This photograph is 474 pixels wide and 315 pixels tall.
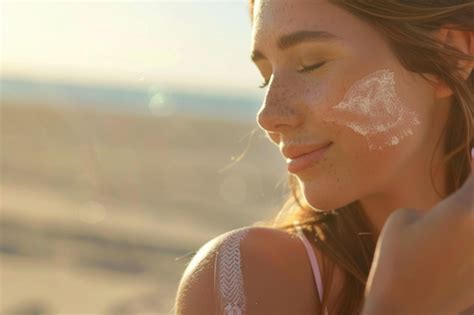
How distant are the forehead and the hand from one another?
104 centimetres

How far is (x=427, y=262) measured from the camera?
1.37 metres

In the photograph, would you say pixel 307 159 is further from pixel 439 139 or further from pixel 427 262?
pixel 427 262

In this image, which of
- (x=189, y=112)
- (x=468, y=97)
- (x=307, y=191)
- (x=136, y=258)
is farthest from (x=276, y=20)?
(x=189, y=112)

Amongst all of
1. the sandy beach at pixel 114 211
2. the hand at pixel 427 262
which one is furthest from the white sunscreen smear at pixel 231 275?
the hand at pixel 427 262

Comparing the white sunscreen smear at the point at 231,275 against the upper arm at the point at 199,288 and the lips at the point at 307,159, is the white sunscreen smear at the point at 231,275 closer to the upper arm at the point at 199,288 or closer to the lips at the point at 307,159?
the upper arm at the point at 199,288

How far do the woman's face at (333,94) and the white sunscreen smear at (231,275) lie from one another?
A: 264 millimetres

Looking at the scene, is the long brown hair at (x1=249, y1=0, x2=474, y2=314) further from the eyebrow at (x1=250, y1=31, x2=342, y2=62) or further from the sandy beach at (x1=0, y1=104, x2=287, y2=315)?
the sandy beach at (x1=0, y1=104, x2=287, y2=315)

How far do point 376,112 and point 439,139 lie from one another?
298mm

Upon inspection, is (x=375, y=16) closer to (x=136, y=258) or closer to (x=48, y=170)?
(x=136, y=258)

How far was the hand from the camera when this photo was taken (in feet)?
4.44

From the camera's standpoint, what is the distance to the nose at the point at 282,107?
2268 millimetres

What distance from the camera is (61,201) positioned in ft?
36.3

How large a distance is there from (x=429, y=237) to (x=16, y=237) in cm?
817

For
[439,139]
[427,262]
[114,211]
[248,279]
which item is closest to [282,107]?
[248,279]
